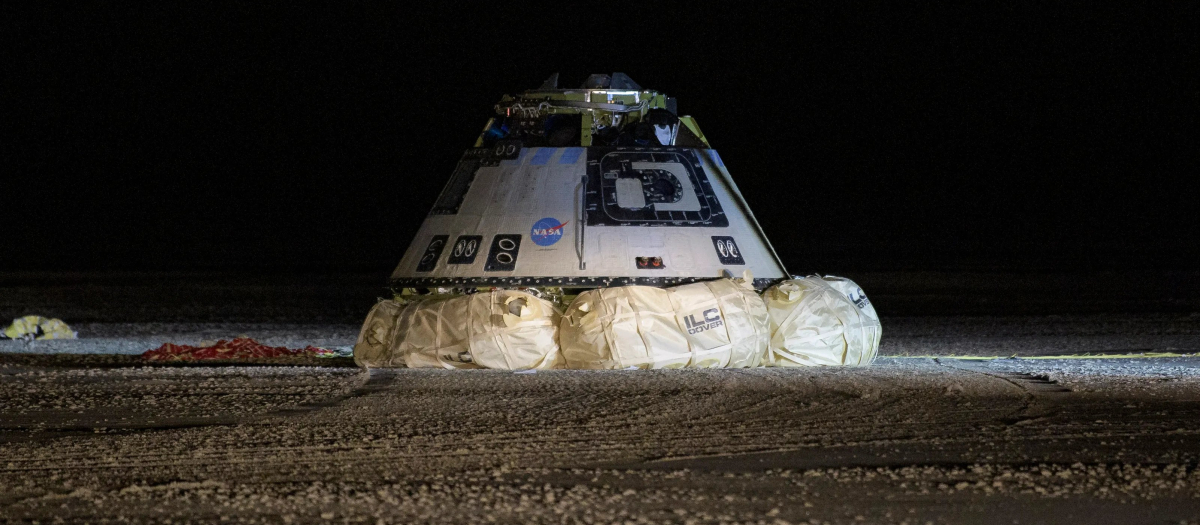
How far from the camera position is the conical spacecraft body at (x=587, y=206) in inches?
341

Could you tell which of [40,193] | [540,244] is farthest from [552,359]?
[40,193]

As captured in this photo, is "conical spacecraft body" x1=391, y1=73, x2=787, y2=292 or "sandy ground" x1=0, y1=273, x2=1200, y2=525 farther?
"conical spacecraft body" x1=391, y1=73, x2=787, y2=292

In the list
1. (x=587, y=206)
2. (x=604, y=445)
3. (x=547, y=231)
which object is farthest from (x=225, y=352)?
(x=604, y=445)

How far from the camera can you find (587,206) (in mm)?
8914

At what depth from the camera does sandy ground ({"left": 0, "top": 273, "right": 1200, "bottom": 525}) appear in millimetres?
4531

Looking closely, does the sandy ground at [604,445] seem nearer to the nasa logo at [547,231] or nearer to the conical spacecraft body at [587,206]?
the conical spacecraft body at [587,206]

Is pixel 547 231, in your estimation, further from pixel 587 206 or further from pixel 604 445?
pixel 604 445

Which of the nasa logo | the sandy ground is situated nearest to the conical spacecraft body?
the nasa logo

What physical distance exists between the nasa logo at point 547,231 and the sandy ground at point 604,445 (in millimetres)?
1251

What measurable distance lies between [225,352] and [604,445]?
217 inches

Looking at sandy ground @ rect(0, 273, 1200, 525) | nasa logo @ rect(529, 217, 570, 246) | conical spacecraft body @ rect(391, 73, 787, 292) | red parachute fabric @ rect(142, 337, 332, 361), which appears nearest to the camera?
sandy ground @ rect(0, 273, 1200, 525)

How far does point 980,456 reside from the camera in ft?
17.4

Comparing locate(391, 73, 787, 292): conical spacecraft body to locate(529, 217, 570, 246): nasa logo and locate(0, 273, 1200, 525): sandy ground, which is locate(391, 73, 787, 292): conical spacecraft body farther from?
locate(0, 273, 1200, 525): sandy ground

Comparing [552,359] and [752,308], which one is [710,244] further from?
[552,359]
